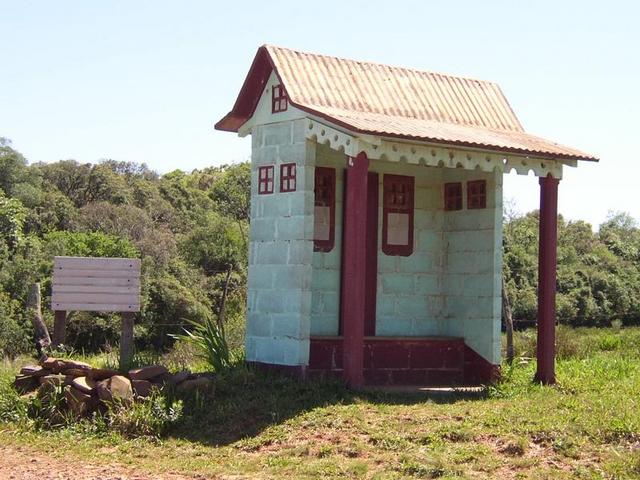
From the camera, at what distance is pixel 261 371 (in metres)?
14.3

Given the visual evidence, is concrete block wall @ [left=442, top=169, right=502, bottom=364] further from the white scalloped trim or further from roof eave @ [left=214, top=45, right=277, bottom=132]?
roof eave @ [left=214, top=45, right=277, bottom=132]

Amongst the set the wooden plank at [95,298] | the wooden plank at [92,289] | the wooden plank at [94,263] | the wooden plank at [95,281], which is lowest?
the wooden plank at [95,298]

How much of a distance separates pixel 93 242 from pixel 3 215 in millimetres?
4842

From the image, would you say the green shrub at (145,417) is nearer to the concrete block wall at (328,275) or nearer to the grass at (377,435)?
the grass at (377,435)

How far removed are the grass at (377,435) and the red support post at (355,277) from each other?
38 cm

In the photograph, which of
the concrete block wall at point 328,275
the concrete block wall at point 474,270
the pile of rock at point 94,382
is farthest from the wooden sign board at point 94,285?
the concrete block wall at point 474,270

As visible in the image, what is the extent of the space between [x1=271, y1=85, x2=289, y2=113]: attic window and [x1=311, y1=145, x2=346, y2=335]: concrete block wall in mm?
798

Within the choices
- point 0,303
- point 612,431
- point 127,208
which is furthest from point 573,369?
point 127,208

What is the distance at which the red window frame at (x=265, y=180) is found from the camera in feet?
49.0

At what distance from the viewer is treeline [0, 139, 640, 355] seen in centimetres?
3288

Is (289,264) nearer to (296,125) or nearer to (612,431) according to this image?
(296,125)

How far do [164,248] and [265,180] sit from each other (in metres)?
26.2

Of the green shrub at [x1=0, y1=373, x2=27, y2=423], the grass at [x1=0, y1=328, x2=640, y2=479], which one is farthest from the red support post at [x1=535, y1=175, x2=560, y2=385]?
the green shrub at [x1=0, y1=373, x2=27, y2=423]

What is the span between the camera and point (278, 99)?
49.3 feet
